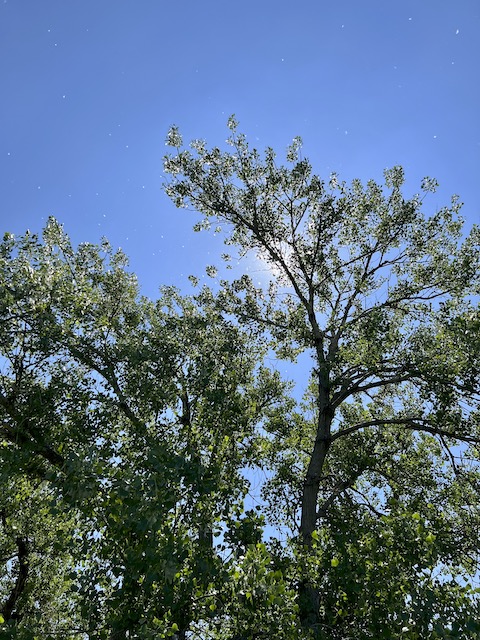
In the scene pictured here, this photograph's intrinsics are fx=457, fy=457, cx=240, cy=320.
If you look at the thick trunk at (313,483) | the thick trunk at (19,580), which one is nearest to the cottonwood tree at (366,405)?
the thick trunk at (313,483)

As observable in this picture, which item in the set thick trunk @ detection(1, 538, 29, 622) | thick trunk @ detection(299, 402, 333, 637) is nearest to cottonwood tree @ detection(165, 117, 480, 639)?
thick trunk @ detection(299, 402, 333, 637)

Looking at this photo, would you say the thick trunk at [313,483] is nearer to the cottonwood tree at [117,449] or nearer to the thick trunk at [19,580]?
the cottonwood tree at [117,449]

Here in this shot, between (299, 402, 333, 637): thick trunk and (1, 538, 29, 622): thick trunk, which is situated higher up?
(299, 402, 333, 637): thick trunk

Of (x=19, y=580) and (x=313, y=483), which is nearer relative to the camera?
(x=313, y=483)

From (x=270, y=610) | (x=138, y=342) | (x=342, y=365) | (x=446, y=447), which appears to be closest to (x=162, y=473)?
(x=270, y=610)

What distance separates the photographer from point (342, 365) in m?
14.5

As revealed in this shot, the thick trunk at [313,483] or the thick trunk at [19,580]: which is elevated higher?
the thick trunk at [313,483]

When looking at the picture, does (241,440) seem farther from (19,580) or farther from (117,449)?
(19,580)

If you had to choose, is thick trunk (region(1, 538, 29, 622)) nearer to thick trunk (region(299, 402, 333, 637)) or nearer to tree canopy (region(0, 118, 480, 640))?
tree canopy (region(0, 118, 480, 640))

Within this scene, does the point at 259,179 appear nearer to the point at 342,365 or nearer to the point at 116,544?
the point at 342,365

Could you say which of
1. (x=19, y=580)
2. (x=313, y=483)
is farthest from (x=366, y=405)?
(x=19, y=580)

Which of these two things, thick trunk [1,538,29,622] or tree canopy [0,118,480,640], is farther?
thick trunk [1,538,29,622]

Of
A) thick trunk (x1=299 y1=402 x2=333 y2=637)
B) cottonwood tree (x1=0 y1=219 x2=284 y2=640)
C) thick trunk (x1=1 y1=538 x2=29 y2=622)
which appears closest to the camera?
cottonwood tree (x1=0 y1=219 x2=284 y2=640)

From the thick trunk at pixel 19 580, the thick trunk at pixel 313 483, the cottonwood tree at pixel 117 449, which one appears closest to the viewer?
the cottonwood tree at pixel 117 449
